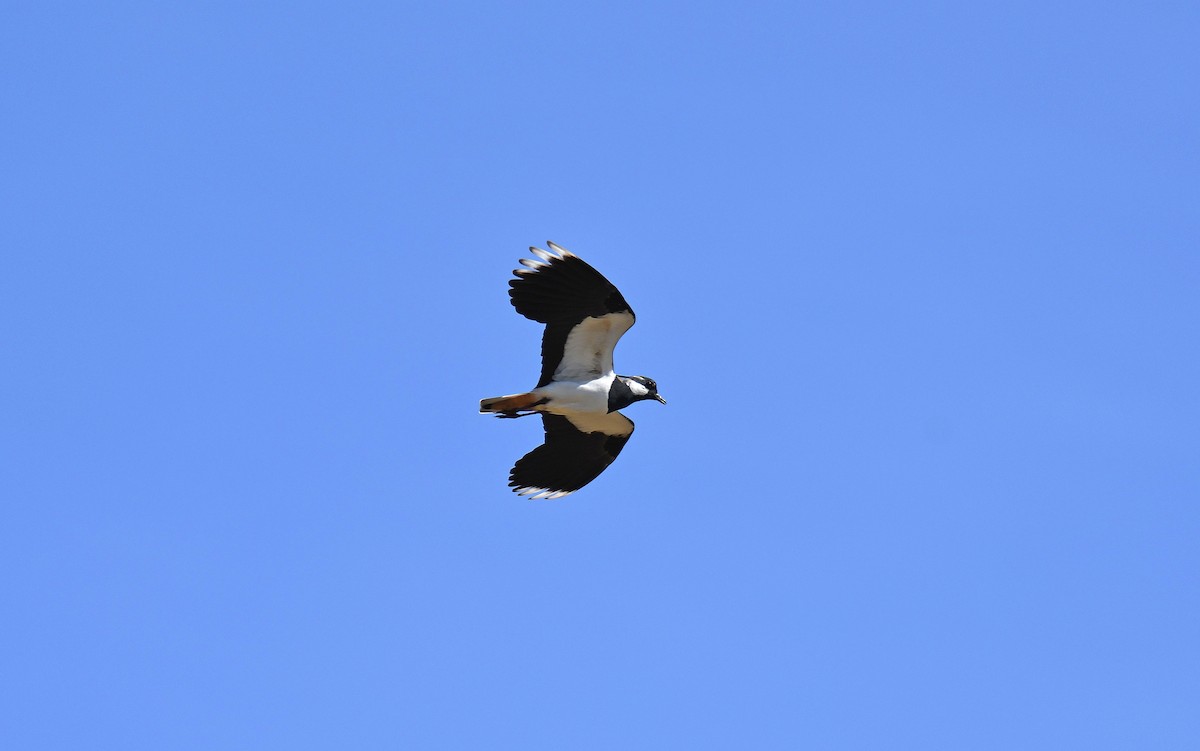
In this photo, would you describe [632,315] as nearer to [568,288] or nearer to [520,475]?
[568,288]

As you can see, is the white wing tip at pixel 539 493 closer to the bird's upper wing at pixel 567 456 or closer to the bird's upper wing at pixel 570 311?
the bird's upper wing at pixel 567 456

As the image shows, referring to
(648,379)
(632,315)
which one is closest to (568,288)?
(632,315)

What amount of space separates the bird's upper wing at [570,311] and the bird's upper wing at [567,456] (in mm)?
1147

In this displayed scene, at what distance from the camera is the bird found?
20.1 meters

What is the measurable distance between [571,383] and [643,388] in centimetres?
118

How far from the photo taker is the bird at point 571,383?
20109mm

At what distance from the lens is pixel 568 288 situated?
20219mm

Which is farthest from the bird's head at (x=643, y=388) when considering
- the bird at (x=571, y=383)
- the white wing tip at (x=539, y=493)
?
the white wing tip at (x=539, y=493)

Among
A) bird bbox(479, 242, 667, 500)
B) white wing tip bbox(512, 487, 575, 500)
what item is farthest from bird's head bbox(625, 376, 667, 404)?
white wing tip bbox(512, 487, 575, 500)

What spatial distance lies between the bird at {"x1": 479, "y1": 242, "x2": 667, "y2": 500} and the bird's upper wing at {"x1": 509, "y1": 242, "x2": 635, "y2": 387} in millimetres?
13

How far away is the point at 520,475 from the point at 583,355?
2255mm

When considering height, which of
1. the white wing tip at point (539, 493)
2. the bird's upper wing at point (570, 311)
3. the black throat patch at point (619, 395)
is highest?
the bird's upper wing at point (570, 311)

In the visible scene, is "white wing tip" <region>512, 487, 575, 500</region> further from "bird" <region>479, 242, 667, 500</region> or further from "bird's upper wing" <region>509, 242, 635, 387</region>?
"bird's upper wing" <region>509, 242, 635, 387</region>

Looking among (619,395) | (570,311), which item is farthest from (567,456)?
(570,311)
